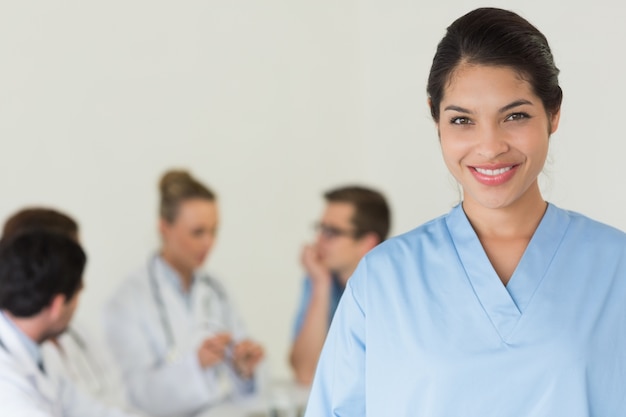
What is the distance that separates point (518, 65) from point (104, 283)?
128 inches

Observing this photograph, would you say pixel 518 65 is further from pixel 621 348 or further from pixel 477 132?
pixel 621 348

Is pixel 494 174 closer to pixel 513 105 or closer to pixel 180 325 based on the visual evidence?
pixel 513 105

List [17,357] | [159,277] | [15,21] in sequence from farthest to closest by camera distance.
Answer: [15,21]
[159,277]
[17,357]

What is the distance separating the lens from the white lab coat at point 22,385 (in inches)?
92.5

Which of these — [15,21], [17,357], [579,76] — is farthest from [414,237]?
[15,21]

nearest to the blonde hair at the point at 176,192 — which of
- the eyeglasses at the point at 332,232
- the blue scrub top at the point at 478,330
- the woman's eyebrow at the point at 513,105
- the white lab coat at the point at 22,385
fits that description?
the eyeglasses at the point at 332,232

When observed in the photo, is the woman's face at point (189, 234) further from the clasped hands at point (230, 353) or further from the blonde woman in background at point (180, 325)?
the clasped hands at point (230, 353)

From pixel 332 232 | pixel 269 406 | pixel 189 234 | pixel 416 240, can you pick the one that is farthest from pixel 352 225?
pixel 416 240

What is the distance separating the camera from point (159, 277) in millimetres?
3893

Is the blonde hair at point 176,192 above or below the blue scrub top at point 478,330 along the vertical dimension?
above

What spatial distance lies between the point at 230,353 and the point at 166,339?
0.25 meters

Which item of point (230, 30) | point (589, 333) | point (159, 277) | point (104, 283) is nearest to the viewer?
point (589, 333)

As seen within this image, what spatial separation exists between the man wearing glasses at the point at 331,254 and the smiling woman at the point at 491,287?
2.08 meters

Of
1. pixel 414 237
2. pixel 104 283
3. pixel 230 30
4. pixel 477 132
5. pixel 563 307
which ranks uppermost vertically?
pixel 230 30
